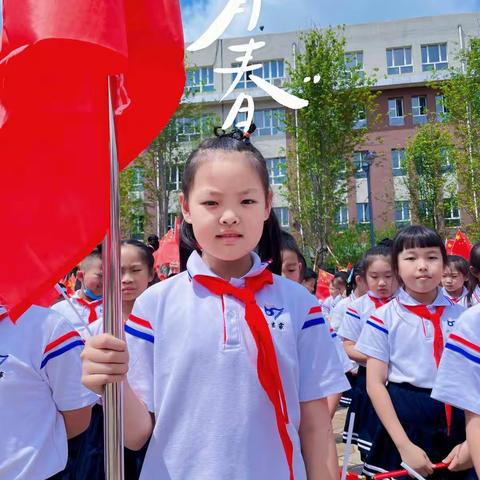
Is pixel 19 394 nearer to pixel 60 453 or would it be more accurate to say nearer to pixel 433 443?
pixel 60 453

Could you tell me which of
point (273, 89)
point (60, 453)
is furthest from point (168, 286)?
point (273, 89)

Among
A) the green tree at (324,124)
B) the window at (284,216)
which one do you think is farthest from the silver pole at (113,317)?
the window at (284,216)

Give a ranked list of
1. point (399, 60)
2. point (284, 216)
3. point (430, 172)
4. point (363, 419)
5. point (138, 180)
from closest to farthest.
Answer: point (363, 419)
point (430, 172)
point (138, 180)
point (284, 216)
point (399, 60)

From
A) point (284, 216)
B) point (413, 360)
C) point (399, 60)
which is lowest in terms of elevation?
point (413, 360)

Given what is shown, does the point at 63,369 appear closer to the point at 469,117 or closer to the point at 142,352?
the point at 142,352

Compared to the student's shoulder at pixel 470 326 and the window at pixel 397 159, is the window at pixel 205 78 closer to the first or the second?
the window at pixel 397 159

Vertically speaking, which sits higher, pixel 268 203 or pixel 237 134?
pixel 237 134

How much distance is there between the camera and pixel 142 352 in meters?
1.60

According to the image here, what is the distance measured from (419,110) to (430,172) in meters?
6.15

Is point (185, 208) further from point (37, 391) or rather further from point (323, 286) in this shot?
point (323, 286)

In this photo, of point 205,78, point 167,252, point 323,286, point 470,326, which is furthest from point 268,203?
point 205,78

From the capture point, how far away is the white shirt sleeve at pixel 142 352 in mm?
1582

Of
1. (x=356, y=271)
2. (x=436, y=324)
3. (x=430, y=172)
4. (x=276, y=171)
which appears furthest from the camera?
(x=276, y=171)

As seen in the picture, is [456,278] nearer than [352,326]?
No
